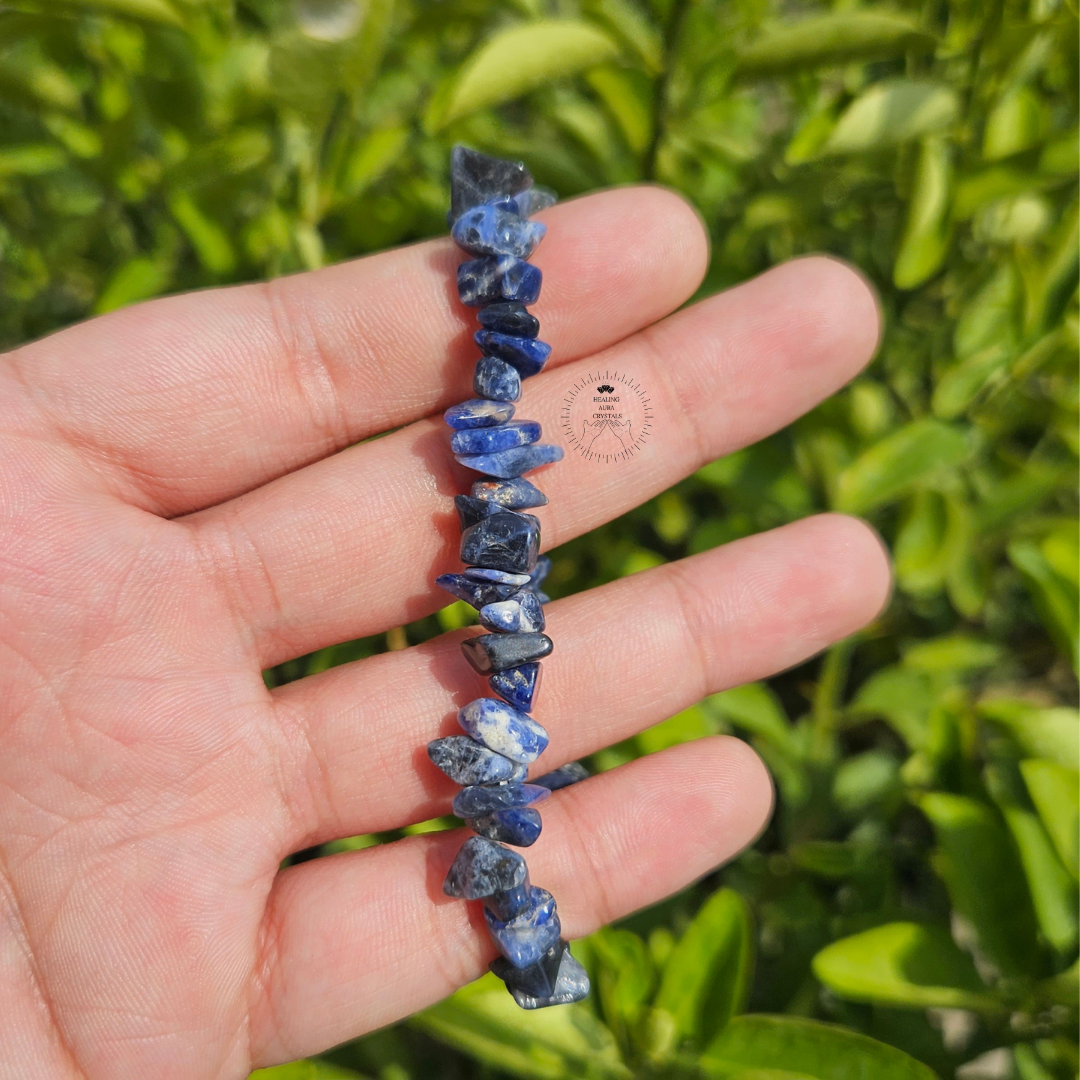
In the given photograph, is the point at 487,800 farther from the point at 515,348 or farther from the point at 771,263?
the point at 771,263

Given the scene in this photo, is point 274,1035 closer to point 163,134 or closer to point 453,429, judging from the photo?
point 453,429

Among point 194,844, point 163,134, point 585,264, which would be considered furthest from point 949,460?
point 163,134

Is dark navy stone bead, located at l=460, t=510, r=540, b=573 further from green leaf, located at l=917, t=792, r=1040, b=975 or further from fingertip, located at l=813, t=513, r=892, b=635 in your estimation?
green leaf, located at l=917, t=792, r=1040, b=975

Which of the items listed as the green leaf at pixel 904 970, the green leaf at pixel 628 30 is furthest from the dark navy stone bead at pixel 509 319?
the green leaf at pixel 904 970

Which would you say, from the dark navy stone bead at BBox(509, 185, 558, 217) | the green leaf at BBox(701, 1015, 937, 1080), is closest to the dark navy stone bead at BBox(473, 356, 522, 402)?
the dark navy stone bead at BBox(509, 185, 558, 217)

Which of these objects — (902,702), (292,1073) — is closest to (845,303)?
(902,702)

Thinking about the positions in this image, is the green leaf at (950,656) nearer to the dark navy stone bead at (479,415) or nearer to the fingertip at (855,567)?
the fingertip at (855,567)
